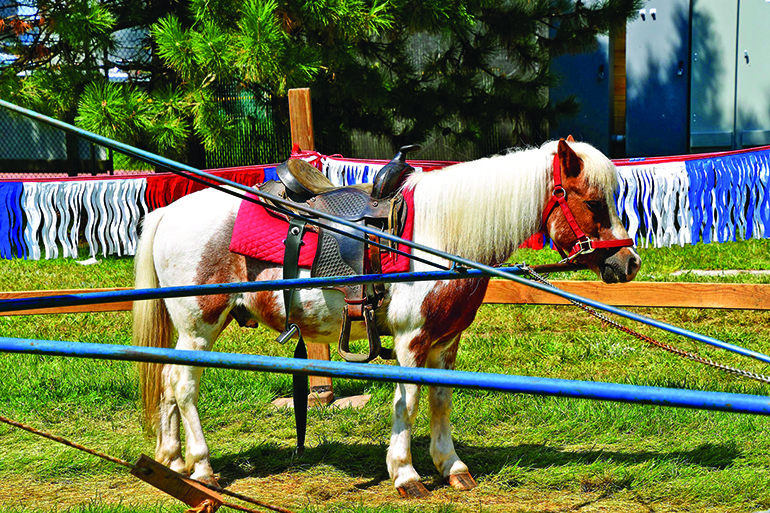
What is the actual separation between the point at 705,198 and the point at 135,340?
3.60 m

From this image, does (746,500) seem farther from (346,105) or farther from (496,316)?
(346,105)

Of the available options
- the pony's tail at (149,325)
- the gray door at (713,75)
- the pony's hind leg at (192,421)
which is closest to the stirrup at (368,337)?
the pony's hind leg at (192,421)

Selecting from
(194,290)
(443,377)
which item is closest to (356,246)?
(194,290)

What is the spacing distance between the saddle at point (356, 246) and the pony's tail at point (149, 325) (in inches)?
27.8

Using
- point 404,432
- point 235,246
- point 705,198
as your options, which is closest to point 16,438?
point 235,246

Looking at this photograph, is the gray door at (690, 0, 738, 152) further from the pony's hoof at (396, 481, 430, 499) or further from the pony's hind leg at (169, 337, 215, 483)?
the pony's hind leg at (169, 337, 215, 483)

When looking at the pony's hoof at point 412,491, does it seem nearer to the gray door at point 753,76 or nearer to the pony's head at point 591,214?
the pony's head at point 591,214

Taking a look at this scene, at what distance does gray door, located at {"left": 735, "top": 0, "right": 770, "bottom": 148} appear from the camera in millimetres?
9117

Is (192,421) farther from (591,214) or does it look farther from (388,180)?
(591,214)

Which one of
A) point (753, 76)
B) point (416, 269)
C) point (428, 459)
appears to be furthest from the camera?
point (753, 76)

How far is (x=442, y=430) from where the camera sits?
11.4ft

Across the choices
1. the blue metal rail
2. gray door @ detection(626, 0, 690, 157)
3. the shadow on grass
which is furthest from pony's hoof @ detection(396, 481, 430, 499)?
gray door @ detection(626, 0, 690, 157)

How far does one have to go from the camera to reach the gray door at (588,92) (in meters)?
9.55

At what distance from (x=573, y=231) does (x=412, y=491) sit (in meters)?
1.34
